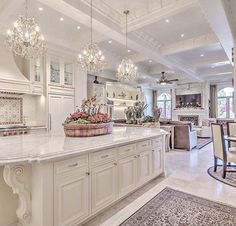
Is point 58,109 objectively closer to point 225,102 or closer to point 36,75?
point 36,75

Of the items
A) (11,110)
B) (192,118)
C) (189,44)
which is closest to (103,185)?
(11,110)

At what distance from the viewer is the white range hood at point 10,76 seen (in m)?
4.84

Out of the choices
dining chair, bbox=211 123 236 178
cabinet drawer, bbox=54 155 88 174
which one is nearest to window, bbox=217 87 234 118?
dining chair, bbox=211 123 236 178

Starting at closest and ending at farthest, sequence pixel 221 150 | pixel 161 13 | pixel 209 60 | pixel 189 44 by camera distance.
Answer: pixel 221 150, pixel 161 13, pixel 189 44, pixel 209 60

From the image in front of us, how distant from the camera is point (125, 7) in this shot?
14.2ft

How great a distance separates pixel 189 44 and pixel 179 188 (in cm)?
451

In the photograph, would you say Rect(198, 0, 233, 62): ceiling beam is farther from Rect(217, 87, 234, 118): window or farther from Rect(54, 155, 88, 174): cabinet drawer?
Rect(217, 87, 234, 118): window

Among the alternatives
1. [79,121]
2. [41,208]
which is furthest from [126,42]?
[41,208]

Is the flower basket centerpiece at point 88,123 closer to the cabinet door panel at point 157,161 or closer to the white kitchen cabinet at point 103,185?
the white kitchen cabinet at point 103,185

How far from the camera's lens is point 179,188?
3.36m

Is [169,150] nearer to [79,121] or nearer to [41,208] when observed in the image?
[79,121]

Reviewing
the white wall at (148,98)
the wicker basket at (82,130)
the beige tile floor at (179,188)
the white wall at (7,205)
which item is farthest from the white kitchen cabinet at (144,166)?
the white wall at (148,98)

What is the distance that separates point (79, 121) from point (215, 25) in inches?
141

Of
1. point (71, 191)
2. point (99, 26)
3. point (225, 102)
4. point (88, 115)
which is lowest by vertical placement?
point (71, 191)
